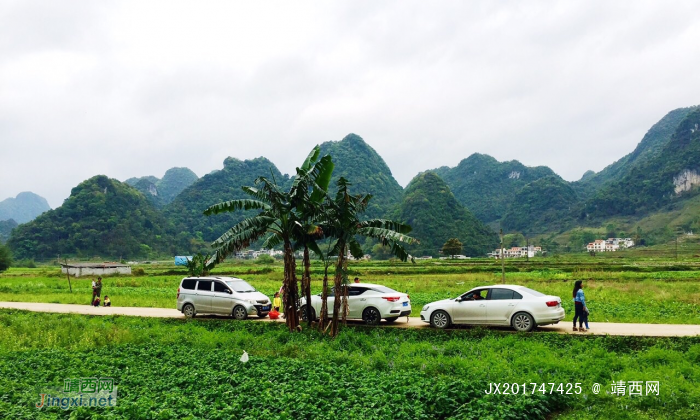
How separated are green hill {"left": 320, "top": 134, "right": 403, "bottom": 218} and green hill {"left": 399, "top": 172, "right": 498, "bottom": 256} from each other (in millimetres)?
17825

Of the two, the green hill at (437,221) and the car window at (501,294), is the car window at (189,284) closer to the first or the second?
the car window at (501,294)

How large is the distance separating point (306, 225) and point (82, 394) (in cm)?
913

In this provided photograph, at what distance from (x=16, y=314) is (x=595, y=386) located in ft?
82.9

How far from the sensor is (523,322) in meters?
14.5

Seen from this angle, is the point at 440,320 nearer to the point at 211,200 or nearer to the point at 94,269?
the point at 94,269

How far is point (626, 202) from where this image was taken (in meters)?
140

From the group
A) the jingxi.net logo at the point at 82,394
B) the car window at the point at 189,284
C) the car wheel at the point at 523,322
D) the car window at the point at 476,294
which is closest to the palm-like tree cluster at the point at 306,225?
the car window at the point at 476,294

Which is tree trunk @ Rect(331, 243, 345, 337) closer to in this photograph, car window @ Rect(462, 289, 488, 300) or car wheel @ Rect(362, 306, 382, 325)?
car wheel @ Rect(362, 306, 382, 325)

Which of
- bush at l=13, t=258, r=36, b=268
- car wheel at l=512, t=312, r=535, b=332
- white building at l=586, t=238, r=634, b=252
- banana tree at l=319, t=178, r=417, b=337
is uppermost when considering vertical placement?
banana tree at l=319, t=178, r=417, b=337

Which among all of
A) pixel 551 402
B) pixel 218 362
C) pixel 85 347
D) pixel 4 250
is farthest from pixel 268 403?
pixel 4 250

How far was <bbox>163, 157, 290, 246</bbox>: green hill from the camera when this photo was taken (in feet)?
458

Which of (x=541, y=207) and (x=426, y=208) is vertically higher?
(x=541, y=207)

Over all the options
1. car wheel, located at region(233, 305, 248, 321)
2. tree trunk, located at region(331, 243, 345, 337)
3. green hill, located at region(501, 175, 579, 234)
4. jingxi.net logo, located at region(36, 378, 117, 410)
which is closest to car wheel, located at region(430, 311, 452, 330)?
tree trunk, located at region(331, 243, 345, 337)

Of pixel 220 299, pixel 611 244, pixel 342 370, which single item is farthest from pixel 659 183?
pixel 342 370
